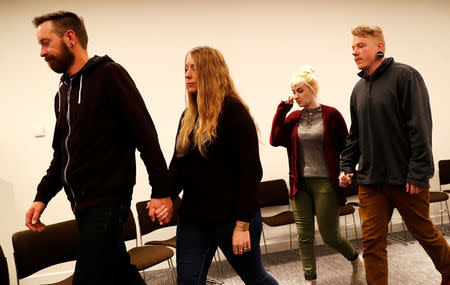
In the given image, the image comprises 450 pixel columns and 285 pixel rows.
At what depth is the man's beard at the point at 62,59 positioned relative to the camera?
4.87 ft

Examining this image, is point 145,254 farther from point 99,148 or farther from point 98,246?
point 99,148

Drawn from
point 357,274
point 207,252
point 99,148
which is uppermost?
point 99,148

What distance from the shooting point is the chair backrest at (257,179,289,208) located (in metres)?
3.90

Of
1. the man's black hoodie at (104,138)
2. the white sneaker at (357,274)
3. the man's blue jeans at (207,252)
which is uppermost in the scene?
the man's black hoodie at (104,138)

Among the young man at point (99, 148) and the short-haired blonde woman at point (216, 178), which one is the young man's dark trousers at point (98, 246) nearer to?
the young man at point (99, 148)

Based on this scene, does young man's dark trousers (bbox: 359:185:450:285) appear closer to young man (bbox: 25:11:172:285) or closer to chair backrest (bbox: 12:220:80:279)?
young man (bbox: 25:11:172:285)

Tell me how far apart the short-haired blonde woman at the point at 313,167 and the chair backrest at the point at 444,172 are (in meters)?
2.28

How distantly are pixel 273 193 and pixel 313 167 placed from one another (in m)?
1.44

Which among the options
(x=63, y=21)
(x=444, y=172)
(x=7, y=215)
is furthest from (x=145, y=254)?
(x=444, y=172)

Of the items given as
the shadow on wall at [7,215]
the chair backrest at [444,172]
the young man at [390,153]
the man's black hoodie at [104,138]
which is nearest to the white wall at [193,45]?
the shadow on wall at [7,215]

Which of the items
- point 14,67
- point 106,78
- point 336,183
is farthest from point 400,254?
point 14,67

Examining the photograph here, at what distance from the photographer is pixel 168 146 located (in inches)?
154

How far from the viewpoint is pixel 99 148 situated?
1.38 meters

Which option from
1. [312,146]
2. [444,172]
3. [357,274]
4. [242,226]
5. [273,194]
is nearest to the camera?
[242,226]
